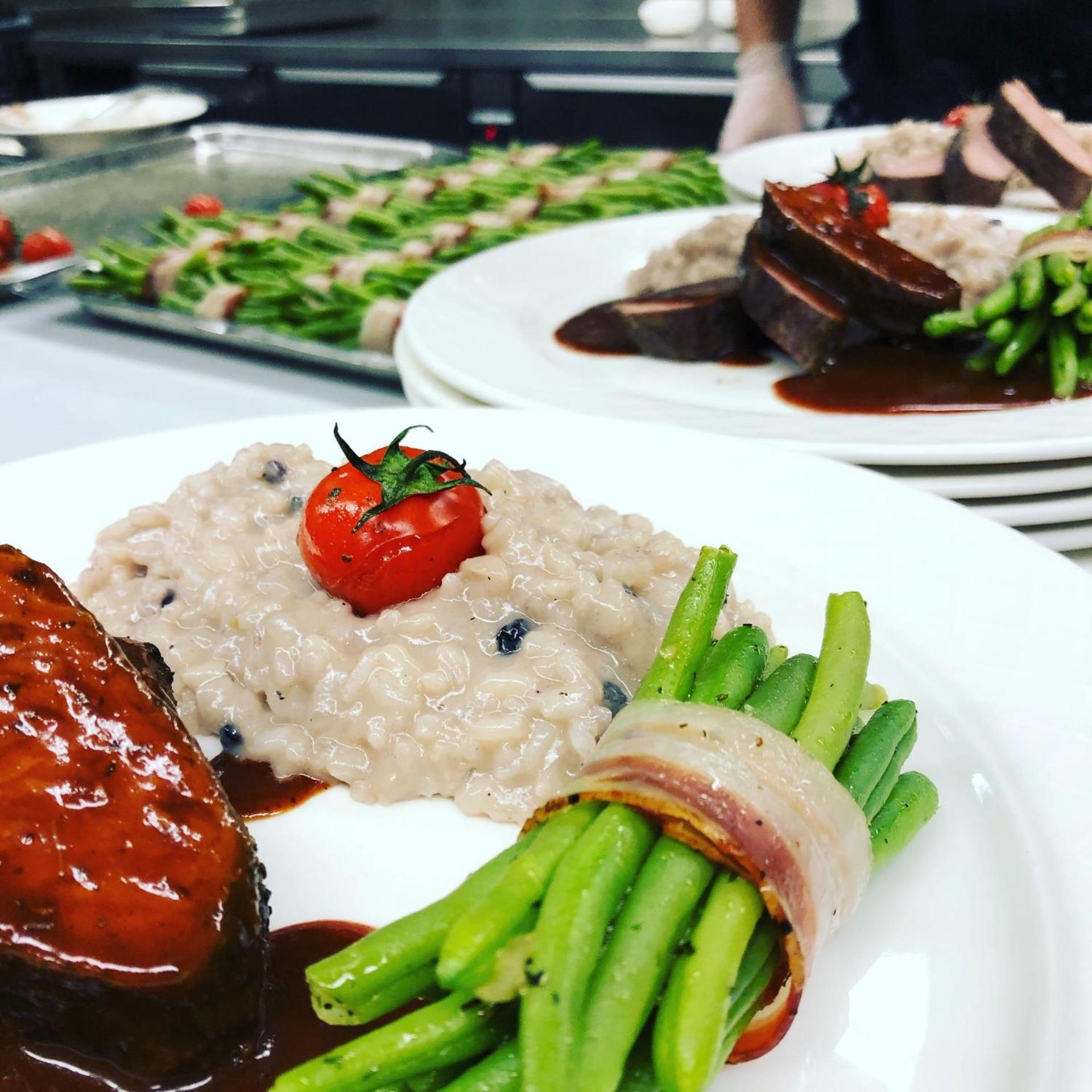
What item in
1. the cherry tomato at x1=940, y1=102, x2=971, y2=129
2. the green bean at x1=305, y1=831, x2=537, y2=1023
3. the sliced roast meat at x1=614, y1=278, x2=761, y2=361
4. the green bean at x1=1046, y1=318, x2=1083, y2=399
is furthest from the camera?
the cherry tomato at x1=940, y1=102, x2=971, y2=129

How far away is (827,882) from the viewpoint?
5.19ft

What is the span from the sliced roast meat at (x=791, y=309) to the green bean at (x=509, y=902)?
2889 millimetres

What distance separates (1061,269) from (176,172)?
727 cm

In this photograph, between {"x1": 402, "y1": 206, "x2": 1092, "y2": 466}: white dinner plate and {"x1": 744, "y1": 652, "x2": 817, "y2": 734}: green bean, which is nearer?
{"x1": 744, "y1": 652, "x2": 817, "y2": 734}: green bean

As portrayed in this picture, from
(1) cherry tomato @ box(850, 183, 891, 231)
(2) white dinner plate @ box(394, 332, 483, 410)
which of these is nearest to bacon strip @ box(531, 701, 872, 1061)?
(2) white dinner plate @ box(394, 332, 483, 410)

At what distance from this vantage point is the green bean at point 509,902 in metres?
1.37

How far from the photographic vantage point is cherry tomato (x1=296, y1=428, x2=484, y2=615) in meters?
2.29

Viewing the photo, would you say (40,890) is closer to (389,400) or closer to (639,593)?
(639,593)

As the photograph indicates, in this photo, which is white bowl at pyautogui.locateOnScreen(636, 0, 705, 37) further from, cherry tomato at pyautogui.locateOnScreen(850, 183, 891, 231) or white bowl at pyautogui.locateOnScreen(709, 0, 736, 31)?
cherry tomato at pyautogui.locateOnScreen(850, 183, 891, 231)

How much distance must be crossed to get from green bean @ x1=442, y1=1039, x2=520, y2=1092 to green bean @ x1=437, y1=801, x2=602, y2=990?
114mm

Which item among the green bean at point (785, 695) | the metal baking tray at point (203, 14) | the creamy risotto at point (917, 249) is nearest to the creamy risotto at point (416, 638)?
the green bean at point (785, 695)

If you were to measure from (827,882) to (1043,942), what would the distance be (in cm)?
38

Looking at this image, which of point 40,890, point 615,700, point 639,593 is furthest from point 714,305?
point 40,890

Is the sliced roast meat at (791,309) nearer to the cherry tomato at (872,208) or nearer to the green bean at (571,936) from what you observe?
the cherry tomato at (872,208)
